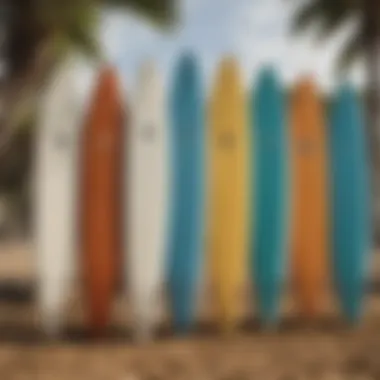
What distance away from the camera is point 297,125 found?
5375 mm

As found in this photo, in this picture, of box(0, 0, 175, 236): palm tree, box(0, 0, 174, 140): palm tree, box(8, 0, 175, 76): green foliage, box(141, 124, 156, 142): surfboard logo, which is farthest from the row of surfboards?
box(8, 0, 175, 76): green foliage

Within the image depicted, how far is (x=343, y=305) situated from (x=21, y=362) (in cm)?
203

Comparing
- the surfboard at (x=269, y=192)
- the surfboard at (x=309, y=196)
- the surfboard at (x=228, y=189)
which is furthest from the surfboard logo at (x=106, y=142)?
the surfboard at (x=309, y=196)

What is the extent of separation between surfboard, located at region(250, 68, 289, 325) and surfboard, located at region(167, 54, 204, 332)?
34 centimetres

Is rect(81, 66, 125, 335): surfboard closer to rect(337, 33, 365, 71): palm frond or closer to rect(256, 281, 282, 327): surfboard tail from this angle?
rect(256, 281, 282, 327): surfboard tail

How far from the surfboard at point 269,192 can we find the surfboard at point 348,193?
30 cm

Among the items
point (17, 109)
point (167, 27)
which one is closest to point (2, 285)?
point (17, 109)

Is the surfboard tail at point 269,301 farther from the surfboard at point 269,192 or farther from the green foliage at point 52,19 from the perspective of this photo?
the green foliage at point 52,19

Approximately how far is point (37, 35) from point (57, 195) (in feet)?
20.5

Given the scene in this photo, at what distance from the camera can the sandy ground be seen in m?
4.32

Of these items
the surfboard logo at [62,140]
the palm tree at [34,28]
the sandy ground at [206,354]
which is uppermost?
the palm tree at [34,28]

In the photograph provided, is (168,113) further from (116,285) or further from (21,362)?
(21,362)

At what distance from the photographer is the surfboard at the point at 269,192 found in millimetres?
5250

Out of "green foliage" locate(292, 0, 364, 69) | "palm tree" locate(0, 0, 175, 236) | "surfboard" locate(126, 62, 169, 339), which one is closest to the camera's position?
"surfboard" locate(126, 62, 169, 339)
